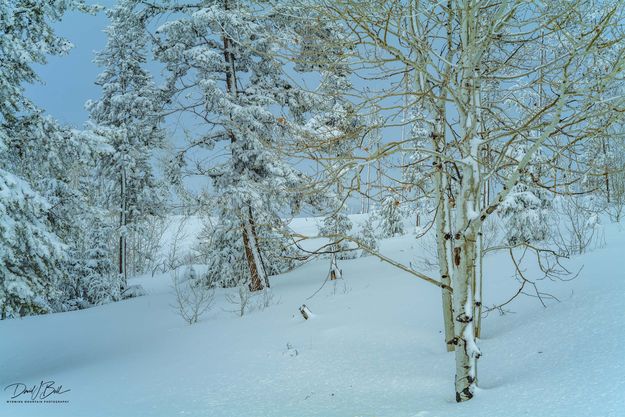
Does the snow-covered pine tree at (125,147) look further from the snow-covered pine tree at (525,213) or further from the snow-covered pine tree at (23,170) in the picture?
the snow-covered pine tree at (525,213)

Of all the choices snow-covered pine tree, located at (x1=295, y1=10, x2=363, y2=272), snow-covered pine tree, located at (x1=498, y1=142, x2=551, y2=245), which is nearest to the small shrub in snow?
snow-covered pine tree, located at (x1=295, y1=10, x2=363, y2=272)

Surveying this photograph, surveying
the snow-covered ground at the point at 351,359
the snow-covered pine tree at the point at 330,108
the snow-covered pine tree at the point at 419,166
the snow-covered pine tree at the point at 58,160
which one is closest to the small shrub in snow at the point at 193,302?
the snow-covered ground at the point at 351,359

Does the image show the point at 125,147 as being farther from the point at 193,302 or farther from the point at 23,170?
the point at 23,170

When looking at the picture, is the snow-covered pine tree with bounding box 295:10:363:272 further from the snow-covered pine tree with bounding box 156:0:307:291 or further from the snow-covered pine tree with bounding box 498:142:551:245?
the snow-covered pine tree with bounding box 498:142:551:245

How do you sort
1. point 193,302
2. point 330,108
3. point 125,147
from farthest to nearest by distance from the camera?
point 125,147 → point 193,302 → point 330,108

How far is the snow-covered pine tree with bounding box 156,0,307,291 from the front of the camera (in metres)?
11.0

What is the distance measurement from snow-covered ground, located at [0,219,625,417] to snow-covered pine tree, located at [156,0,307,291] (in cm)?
284

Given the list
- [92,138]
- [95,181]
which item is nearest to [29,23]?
[92,138]

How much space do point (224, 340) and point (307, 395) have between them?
11.3ft

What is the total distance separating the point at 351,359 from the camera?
16.5 ft

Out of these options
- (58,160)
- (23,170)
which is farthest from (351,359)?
(23,170)
